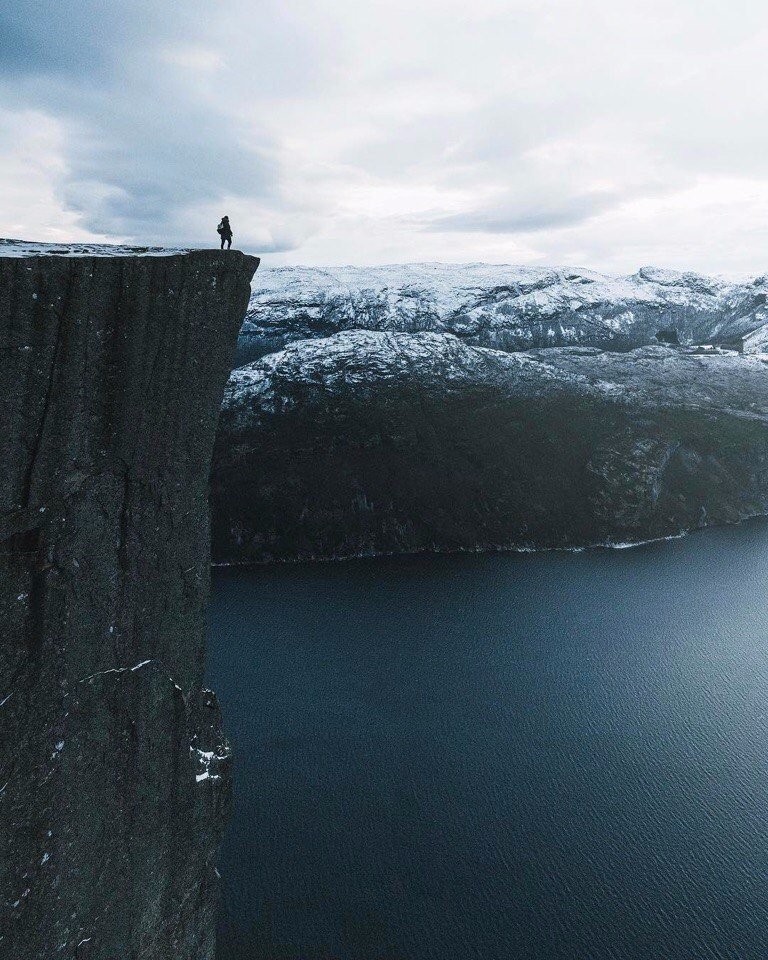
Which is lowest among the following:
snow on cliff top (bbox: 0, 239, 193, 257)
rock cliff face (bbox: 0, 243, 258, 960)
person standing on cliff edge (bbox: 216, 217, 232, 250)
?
rock cliff face (bbox: 0, 243, 258, 960)

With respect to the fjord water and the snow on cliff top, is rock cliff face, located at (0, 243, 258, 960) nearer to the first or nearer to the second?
the snow on cliff top

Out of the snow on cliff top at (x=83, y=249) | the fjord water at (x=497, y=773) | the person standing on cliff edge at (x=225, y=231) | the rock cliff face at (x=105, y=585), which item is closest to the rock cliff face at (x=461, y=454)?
the fjord water at (x=497, y=773)

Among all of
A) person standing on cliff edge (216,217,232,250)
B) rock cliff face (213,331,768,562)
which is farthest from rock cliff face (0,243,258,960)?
rock cliff face (213,331,768,562)

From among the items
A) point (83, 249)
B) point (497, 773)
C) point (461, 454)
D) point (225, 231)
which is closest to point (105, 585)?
point (83, 249)

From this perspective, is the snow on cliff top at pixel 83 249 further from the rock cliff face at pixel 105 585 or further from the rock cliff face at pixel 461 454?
the rock cliff face at pixel 461 454

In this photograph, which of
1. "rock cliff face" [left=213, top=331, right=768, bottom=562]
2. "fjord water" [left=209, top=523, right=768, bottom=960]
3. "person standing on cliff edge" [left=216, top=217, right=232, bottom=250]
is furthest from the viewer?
"rock cliff face" [left=213, top=331, right=768, bottom=562]

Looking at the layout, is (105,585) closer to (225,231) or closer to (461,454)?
(225,231)

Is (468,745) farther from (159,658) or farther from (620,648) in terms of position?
(159,658)

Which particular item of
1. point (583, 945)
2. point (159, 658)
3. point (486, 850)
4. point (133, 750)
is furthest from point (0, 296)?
point (486, 850)
